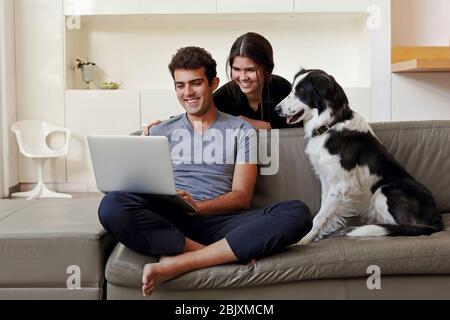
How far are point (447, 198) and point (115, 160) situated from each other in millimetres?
1354

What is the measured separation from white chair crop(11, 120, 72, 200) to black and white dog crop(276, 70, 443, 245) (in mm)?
2951

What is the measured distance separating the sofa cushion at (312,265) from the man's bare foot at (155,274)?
0.03 meters

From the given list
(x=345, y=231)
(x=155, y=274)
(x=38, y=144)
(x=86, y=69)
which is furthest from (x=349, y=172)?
(x=86, y=69)

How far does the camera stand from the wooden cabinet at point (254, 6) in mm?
4855

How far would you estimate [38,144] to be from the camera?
4.88 meters

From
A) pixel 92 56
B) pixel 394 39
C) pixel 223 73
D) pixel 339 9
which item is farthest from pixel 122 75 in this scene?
pixel 394 39

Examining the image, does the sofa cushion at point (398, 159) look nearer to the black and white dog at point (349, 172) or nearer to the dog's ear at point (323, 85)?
the black and white dog at point (349, 172)

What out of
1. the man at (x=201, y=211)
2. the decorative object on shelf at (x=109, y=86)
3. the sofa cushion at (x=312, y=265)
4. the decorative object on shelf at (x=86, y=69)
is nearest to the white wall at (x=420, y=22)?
the decorative object on shelf at (x=109, y=86)

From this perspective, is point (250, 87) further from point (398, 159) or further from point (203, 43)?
point (203, 43)

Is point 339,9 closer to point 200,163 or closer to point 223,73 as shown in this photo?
point 223,73

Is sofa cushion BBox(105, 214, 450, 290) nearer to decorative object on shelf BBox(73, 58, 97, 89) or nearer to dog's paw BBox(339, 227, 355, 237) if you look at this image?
dog's paw BBox(339, 227, 355, 237)

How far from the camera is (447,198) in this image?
7.70ft

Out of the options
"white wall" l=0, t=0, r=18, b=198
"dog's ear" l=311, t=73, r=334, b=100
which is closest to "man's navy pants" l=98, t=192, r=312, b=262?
"dog's ear" l=311, t=73, r=334, b=100
